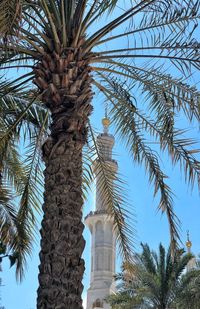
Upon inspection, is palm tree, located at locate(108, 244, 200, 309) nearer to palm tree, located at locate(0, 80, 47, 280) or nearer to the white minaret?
palm tree, located at locate(0, 80, 47, 280)

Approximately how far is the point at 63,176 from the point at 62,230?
0.69 m

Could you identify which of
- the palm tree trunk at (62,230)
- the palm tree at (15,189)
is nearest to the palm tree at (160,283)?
the palm tree at (15,189)

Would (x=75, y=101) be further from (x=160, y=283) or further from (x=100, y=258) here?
(x=100, y=258)

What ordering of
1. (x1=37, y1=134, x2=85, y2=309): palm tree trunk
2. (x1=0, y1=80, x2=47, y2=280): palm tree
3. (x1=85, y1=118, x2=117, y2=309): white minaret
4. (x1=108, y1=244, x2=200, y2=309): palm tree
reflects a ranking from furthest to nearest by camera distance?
(x1=85, y1=118, x2=117, y2=309): white minaret
(x1=108, y1=244, x2=200, y2=309): palm tree
(x1=0, y1=80, x2=47, y2=280): palm tree
(x1=37, y1=134, x2=85, y2=309): palm tree trunk

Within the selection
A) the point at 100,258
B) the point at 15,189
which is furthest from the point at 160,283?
the point at 100,258

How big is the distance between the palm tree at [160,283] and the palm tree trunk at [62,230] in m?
17.3

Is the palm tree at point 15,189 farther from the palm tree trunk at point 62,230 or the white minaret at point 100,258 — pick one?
the white minaret at point 100,258

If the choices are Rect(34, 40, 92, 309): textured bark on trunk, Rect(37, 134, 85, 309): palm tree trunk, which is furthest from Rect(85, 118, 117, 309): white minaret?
Rect(37, 134, 85, 309): palm tree trunk

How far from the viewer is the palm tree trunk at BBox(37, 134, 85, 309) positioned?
661 cm

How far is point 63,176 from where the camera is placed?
7246 millimetres

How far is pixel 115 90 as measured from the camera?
10.1m

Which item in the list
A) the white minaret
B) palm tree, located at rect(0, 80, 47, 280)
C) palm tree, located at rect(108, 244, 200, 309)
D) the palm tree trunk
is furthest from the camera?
the white minaret

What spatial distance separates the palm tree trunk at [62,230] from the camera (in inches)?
260

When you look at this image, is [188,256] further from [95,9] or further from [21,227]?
[95,9]
